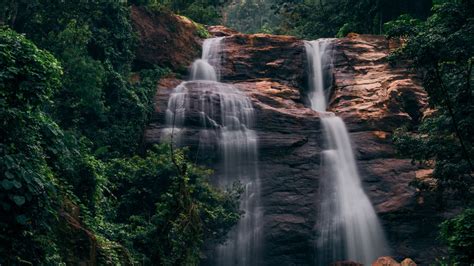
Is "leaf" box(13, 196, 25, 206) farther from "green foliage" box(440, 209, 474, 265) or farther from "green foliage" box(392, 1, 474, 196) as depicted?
"green foliage" box(392, 1, 474, 196)

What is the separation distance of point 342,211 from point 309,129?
11.3 ft

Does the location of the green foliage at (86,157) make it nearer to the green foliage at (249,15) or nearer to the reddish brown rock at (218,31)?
the reddish brown rock at (218,31)

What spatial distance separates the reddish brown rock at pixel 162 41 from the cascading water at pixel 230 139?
2.00 m

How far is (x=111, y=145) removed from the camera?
17.6 m

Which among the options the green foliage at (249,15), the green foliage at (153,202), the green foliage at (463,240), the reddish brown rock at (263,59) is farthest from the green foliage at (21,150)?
the green foliage at (249,15)

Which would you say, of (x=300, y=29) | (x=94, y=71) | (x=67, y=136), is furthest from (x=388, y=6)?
(x=67, y=136)

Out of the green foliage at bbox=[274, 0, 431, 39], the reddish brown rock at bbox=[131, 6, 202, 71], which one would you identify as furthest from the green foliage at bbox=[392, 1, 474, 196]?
the green foliage at bbox=[274, 0, 431, 39]

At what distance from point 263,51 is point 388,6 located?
9.06 m

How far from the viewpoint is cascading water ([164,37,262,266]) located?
56.4ft

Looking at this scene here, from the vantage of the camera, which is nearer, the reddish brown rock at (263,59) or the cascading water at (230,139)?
the cascading water at (230,139)

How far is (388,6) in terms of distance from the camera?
95.2ft

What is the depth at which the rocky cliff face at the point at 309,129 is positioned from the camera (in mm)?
17594

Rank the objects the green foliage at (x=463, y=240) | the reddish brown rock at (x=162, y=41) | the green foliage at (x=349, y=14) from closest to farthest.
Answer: the green foliage at (x=463, y=240), the reddish brown rock at (x=162, y=41), the green foliage at (x=349, y=14)

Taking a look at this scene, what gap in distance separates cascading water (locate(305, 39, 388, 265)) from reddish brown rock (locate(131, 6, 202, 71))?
22.6ft
